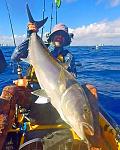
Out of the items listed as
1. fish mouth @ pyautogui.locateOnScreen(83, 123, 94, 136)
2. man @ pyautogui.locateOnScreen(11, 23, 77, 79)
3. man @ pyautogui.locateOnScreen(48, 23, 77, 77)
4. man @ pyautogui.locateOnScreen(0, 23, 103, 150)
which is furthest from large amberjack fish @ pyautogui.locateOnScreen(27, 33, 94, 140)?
man @ pyautogui.locateOnScreen(48, 23, 77, 77)

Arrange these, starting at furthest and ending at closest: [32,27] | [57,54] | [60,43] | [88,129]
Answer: [60,43] < [57,54] < [32,27] < [88,129]

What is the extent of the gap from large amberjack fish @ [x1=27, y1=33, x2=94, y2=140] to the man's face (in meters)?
1.53

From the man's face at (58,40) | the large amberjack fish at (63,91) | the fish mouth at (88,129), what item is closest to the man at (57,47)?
the man's face at (58,40)

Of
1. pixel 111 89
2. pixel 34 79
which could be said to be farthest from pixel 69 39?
pixel 111 89

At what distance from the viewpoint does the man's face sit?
285 inches

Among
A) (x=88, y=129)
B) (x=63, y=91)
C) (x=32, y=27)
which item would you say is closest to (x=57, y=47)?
(x=32, y=27)

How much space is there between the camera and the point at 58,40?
7371 millimetres

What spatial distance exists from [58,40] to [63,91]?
10.6 ft

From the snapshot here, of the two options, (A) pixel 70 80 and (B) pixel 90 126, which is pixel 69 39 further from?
(B) pixel 90 126

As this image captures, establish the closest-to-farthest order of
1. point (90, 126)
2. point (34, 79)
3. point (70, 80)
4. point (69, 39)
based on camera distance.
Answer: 1. point (90, 126)
2. point (70, 80)
3. point (34, 79)
4. point (69, 39)

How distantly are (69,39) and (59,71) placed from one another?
3166 mm

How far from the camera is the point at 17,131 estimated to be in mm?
5570

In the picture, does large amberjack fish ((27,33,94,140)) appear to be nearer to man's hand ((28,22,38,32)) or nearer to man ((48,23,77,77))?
man's hand ((28,22,38,32))

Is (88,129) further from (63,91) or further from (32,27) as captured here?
(32,27)
